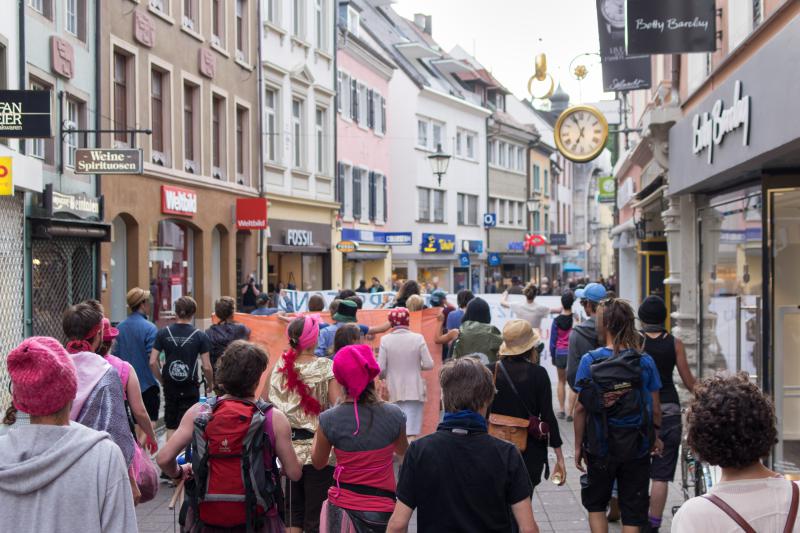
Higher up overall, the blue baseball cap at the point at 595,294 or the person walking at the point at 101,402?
the blue baseball cap at the point at 595,294

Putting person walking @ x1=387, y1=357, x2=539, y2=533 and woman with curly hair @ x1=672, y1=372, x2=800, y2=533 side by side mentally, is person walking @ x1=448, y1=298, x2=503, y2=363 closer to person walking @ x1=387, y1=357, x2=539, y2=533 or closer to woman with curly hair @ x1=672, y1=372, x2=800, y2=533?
person walking @ x1=387, y1=357, x2=539, y2=533

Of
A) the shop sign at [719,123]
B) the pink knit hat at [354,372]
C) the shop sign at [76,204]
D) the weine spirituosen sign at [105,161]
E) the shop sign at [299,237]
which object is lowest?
the pink knit hat at [354,372]

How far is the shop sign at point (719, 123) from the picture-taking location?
852 cm

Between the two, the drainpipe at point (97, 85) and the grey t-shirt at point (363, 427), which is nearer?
the grey t-shirt at point (363, 427)

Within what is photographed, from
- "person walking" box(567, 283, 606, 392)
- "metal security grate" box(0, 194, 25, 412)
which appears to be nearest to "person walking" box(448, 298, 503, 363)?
"person walking" box(567, 283, 606, 392)

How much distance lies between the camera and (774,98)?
7.55 m

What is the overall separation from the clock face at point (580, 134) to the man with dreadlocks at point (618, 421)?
12.2m

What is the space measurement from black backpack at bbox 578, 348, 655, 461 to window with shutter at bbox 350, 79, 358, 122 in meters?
29.8

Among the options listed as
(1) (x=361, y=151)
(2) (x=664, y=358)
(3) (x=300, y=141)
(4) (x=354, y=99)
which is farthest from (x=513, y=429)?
(1) (x=361, y=151)

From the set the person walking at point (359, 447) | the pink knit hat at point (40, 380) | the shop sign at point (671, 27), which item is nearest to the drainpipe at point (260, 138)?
the shop sign at point (671, 27)

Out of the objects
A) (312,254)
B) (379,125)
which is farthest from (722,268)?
(379,125)

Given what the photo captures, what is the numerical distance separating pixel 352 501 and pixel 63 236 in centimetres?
1286

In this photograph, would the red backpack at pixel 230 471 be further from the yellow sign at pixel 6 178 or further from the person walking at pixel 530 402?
the yellow sign at pixel 6 178

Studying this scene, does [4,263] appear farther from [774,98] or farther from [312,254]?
[312,254]
